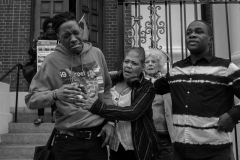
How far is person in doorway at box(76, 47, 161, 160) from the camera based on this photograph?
7.15ft

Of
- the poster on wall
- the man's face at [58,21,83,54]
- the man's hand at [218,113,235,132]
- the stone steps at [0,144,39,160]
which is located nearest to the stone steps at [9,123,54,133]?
the stone steps at [0,144,39,160]

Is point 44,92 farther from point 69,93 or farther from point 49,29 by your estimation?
point 49,29

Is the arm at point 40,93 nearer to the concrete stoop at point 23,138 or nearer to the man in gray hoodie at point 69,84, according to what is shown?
the man in gray hoodie at point 69,84

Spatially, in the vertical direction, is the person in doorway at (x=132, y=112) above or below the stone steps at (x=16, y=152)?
above

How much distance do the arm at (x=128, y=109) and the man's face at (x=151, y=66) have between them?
0.78 meters

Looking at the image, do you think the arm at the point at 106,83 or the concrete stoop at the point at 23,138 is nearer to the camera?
the arm at the point at 106,83

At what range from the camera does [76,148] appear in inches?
83.4

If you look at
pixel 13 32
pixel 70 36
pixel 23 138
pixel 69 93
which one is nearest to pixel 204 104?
pixel 69 93

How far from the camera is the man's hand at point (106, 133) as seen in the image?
219 centimetres

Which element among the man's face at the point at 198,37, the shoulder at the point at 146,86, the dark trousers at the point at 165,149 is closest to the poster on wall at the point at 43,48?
the dark trousers at the point at 165,149

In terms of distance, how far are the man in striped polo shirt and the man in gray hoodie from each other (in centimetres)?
58

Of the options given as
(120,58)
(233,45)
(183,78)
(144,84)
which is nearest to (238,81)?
(183,78)

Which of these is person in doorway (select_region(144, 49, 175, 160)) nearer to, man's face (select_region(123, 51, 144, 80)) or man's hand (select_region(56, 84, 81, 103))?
man's face (select_region(123, 51, 144, 80))

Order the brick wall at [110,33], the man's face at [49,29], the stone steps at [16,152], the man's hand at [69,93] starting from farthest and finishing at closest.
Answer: the brick wall at [110,33] → the man's face at [49,29] → the stone steps at [16,152] → the man's hand at [69,93]
